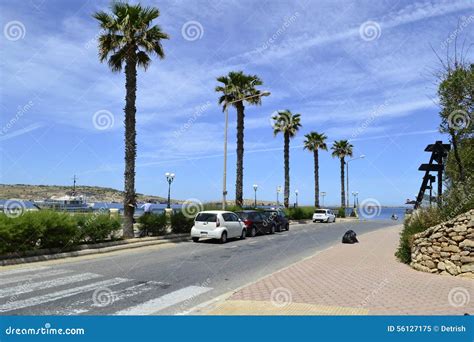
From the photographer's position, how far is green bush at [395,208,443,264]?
12902 millimetres

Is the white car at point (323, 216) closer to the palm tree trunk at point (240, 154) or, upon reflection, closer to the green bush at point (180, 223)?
the palm tree trunk at point (240, 154)

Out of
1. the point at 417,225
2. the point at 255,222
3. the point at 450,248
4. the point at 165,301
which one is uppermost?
the point at 417,225

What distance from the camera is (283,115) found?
47719mm

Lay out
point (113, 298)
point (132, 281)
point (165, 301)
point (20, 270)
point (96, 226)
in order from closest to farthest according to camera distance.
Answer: point (165, 301) → point (113, 298) → point (132, 281) → point (20, 270) → point (96, 226)

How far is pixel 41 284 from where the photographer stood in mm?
9578

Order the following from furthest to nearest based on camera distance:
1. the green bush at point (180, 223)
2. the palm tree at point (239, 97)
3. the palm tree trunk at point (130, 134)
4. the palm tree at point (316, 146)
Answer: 1. the palm tree at point (316, 146)
2. the palm tree at point (239, 97)
3. the green bush at point (180, 223)
4. the palm tree trunk at point (130, 134)

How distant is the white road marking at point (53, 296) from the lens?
749cm

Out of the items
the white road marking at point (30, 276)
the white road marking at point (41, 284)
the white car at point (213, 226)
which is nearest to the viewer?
the white road marking at point (41, 284)

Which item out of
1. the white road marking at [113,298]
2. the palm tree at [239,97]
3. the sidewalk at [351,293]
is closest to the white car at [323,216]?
the palm tree at [239,97]

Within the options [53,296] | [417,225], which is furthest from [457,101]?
[53,296]

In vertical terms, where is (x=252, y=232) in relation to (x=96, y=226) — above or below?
below

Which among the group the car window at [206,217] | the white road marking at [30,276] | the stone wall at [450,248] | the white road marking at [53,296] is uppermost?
the car window at [206,217]

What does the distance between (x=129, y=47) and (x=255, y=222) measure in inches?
499

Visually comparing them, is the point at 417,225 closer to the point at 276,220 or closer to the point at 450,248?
the point at 450,248
